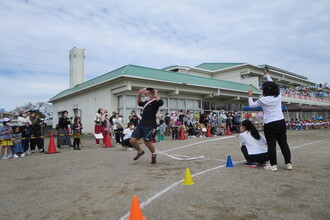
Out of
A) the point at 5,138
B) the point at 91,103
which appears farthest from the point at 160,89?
the point at 5,138

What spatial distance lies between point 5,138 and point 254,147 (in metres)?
7.88

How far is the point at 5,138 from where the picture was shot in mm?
7652

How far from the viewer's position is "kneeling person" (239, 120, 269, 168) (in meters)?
5.05

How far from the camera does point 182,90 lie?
20.1m

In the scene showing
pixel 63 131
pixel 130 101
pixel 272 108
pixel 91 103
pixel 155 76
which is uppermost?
pixel 155 76

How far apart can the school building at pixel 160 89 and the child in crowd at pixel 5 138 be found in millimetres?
9032

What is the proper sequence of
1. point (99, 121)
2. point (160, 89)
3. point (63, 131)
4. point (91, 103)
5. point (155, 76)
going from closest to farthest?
1. point (63, 131)
2. point (99, 121)
3. point (155, 76)
4. point (160, 89)
5. point (91, 103)

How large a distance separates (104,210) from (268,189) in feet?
7.94

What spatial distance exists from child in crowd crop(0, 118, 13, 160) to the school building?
356 inches

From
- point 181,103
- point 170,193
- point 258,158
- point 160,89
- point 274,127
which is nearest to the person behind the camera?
point 170,193

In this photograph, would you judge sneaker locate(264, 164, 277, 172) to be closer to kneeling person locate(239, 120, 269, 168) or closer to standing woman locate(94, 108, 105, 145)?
kneeling person locate(239, 120, 269, 168)

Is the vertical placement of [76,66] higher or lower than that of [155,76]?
higher

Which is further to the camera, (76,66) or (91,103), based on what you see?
(76,66)

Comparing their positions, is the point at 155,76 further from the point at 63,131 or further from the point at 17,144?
the point at 17,144
